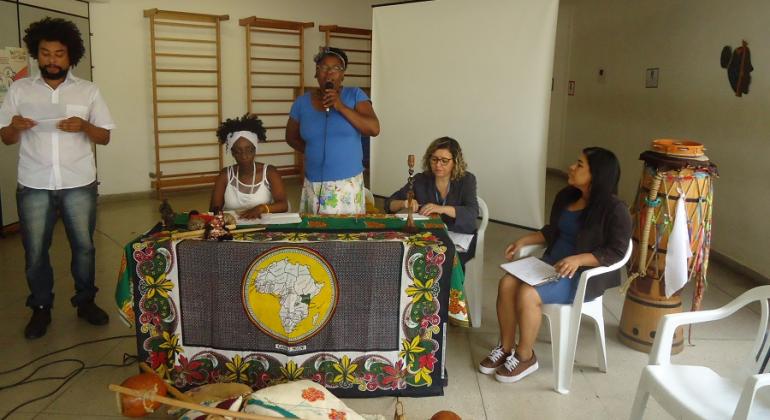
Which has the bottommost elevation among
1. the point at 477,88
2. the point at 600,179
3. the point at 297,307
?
the point at 297,307

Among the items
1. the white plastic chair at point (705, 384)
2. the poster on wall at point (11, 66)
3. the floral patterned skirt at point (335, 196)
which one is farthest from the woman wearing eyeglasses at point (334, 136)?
the poster on wall at point (11, 66)

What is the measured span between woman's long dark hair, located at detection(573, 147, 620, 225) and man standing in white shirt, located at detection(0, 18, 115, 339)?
2.31 meters

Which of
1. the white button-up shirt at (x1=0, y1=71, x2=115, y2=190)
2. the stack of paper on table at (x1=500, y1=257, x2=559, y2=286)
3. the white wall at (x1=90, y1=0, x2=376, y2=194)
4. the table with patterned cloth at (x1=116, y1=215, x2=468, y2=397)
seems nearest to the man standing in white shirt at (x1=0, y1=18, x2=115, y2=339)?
the white button-up shirt at (x1=0, y1=71, x2=115, y2=190)

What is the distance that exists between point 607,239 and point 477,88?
288cm

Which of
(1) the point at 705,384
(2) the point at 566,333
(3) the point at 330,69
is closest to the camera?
(1) the point at 705,384

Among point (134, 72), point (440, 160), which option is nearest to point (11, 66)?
point (134, 72)

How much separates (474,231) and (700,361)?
1239 mm

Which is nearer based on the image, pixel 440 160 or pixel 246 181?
pixel 246 181

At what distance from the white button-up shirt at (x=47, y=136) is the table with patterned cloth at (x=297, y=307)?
0.80 meters

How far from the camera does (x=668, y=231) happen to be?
2846mm

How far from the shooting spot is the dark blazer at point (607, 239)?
8.35 feet

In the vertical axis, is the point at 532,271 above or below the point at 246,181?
below

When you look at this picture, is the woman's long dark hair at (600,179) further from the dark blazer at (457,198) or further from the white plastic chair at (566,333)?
the dark blazer at (457,198)

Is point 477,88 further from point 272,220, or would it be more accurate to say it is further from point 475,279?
point 272,220
